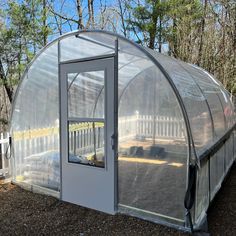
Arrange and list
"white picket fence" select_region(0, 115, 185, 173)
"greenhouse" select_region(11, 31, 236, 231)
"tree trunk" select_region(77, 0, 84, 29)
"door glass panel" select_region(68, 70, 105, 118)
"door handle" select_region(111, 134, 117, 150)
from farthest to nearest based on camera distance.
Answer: "tree trunk" select_region(77, 0, 84, 29)
"door glass panel" select_region(68, 70, 105, 118)
"door handle" select_region(111, 134, 117, 150)
"white picket fence" select_region(0, 115, 185, 173)
"greenhouse" select_region(11, 31, 236, 231)

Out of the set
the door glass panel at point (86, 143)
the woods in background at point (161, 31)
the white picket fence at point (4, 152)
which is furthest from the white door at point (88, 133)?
the woods in background at point (161, 31)

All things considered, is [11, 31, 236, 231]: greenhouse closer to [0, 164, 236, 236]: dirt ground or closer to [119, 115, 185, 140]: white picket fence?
[119, 115, 185, 140]: white picket fence

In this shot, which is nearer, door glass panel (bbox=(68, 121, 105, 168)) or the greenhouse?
the greenhouse

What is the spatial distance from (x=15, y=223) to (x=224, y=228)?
2.62m

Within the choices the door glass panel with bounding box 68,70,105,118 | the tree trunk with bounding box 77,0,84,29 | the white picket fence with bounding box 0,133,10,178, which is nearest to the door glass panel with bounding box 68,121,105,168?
the door glass panel with bounding box 68,70,105,118

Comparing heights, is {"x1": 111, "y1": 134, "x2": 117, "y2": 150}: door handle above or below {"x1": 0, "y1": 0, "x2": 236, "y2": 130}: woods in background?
below

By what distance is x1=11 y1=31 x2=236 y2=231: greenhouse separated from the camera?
3.26 metres

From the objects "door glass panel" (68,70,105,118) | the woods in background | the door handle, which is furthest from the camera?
the woods in background

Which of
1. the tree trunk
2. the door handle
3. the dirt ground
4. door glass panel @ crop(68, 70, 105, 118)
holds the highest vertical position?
the tree trunk

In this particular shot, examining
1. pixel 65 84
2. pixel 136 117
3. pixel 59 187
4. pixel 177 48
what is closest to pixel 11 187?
pixel 59 187

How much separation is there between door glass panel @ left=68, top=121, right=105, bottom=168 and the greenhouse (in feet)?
0.05

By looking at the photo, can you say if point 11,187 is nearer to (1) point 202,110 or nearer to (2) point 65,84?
(2) point 65,84

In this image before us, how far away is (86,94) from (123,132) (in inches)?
30.8

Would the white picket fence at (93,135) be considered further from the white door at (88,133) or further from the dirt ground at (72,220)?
the dirt ground at (72,220)
